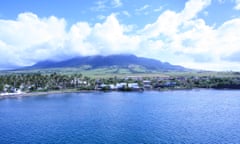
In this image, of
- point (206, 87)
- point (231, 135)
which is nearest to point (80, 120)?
point (231, 135)

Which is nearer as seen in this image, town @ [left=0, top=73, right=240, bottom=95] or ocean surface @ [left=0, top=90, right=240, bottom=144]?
ocean surface @ [left=0, top=90, right=240, bottom=144]

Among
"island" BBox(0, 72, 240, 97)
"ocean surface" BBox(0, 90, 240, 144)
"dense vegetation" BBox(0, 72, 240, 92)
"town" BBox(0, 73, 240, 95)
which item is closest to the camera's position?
"ocean surface" BBox(0, 90, 240, 144)

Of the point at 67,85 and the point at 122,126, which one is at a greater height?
the point at 67,85

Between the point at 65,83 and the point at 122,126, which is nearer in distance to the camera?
the point at 122,126

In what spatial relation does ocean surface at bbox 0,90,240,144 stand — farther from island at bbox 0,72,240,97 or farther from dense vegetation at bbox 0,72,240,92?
dense vegetation at bbox 0,72,240,92

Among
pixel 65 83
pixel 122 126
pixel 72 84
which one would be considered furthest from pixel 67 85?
pixel 122 126

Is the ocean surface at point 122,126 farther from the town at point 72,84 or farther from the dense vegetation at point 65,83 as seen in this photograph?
the dense vegetation at point 65,83

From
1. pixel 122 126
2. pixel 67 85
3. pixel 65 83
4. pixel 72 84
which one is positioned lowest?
pixel 122 126

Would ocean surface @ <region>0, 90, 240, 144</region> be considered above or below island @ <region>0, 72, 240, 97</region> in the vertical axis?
below

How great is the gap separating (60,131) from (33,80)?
7735 cm

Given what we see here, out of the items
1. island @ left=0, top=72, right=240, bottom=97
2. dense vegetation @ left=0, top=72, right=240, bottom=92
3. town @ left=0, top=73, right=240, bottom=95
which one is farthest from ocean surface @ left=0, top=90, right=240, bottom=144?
dense vegetation @ left=0, top=72, right=240, bottom=92

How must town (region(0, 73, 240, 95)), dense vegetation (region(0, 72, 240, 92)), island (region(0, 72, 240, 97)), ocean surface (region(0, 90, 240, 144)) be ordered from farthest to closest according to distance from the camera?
dense vegetation (region(0, 72, 240, 92)) < town (region(0, 73, 240, 95)) < island (region(0, 72, 240, 97)) < ocean surface (region(0, 90, 240, 144))

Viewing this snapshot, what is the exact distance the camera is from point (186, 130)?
4469cm

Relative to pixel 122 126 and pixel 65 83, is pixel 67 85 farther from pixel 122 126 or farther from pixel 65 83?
pixel 122 126
